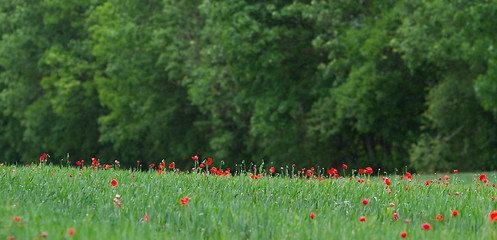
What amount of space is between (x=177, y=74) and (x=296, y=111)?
7.43 metres

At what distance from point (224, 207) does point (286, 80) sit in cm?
2165

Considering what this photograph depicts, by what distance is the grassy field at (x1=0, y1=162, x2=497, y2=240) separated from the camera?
518 centimetres

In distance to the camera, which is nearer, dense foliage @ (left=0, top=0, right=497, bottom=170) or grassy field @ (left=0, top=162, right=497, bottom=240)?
grassy field @ (left=0, top=162, right=497, bottom=240)

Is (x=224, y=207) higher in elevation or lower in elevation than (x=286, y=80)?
lower

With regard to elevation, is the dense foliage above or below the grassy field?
above

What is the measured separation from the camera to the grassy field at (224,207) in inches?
204

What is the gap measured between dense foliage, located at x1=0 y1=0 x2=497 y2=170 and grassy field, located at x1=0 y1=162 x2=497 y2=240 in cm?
1307

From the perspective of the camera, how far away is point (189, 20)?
105ft

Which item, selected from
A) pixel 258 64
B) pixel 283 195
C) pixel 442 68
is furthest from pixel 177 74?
pixel 283 195

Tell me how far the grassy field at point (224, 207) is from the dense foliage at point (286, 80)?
13.1m

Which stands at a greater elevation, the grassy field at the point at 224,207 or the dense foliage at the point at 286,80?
the dense foliage at the point at 286,80

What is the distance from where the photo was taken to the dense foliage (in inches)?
926

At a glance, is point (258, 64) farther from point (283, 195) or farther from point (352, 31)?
point (283, 195)

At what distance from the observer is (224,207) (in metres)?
6.05
